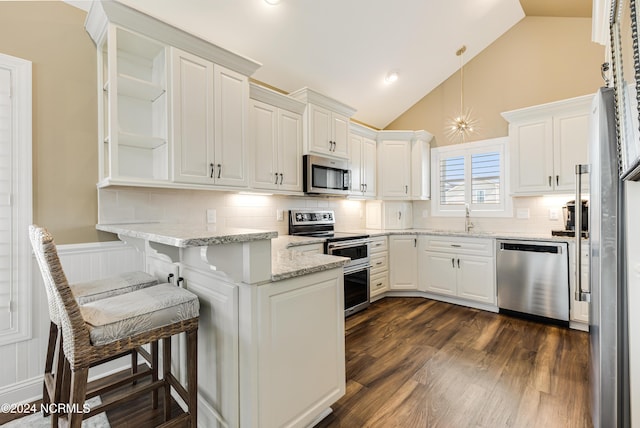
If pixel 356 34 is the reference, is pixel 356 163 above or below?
below

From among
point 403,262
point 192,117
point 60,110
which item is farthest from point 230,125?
point 403,262

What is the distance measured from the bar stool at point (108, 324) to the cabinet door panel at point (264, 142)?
158 cm

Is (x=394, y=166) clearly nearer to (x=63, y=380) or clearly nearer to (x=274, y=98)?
(x=274, y=98)

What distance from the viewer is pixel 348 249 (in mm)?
3363

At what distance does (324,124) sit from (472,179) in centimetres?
242

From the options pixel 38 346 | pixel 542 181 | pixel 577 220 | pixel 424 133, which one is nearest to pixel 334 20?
pixel 424 133

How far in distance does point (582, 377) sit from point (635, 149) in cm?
203

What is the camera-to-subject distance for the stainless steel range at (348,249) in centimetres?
329

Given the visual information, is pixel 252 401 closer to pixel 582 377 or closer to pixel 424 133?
pixel 582 377

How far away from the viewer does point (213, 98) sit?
7.94 ft

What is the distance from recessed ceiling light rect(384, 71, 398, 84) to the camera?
401cm

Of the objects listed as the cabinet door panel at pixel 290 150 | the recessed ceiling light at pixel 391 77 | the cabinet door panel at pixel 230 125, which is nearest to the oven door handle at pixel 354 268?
the cabinet door panel at pixel 290 150

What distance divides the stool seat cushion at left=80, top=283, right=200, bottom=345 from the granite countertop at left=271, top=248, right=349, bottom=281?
17.8 inches

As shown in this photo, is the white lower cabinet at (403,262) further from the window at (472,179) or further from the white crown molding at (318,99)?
the white crown molding at (318,99)
